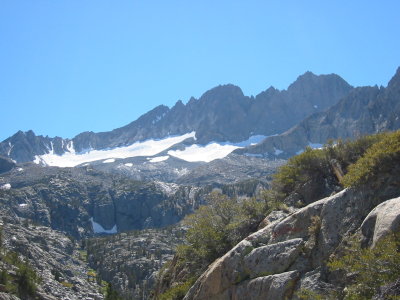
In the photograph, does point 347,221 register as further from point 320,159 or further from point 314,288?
point 320,159

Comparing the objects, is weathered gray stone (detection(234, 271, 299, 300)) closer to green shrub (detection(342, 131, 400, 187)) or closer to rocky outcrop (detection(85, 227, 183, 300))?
green shrub (detection(342, 131, 400, 187))

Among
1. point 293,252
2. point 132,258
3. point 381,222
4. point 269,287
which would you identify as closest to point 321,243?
point 293,252

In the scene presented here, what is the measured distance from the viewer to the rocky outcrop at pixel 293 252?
1683cm

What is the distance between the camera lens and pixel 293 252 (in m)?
17.9

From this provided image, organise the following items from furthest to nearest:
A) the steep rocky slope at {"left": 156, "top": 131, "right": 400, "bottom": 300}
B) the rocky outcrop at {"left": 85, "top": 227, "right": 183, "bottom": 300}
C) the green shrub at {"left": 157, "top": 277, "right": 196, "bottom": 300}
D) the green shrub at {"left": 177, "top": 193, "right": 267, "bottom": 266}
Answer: the rocky outcrop at {"left": 85, "top": 227, "right": 183, "bottom": 300}
the green shrub at {"left": 177, "top": 193, "right": 267, "bottom": 266}
the green shrub at {"left": 157, "top": 277, "right": 196, "bottom": 300}
the steep rocky slope at {"left": 156, "top": 131, "right": 400, "bottom": 300}

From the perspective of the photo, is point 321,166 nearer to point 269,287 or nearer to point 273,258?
point 273,258

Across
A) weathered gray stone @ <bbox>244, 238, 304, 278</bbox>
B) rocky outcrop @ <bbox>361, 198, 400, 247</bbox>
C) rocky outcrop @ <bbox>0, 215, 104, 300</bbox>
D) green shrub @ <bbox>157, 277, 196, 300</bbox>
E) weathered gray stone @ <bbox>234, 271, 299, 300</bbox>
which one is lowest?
rocky outcrop @ <bbox>0, 215, 104, 300</bbox>

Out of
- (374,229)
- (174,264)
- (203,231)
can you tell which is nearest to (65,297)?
(174,264)

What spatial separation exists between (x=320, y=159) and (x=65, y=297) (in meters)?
75.0

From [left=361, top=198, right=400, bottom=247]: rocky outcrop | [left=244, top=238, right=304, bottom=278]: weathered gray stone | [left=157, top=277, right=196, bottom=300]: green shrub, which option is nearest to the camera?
[left=361, top=198, right=400, bottom=247]: rocky outcrop

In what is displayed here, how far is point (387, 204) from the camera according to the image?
15.4 meters

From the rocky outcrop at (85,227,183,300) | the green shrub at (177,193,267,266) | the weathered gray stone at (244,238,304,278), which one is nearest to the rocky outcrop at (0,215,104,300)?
the rocky outcrop at (85,227,183,300)

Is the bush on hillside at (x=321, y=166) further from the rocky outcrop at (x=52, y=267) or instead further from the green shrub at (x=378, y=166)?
the rocky outcrop at (x=52, y=267)

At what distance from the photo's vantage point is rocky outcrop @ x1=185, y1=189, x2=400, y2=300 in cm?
1683
